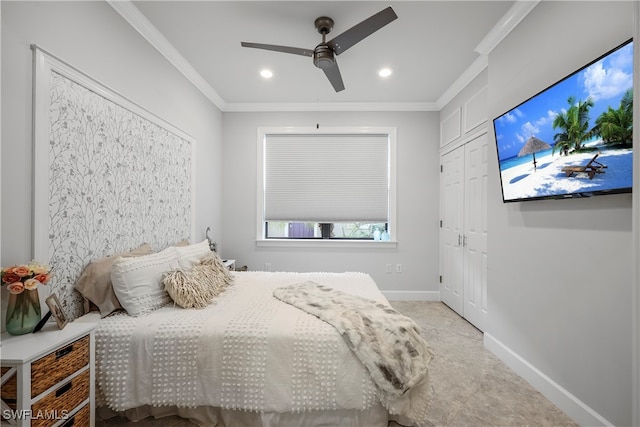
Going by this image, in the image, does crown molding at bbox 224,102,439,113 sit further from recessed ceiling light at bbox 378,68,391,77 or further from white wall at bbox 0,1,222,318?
white wall at bbox 0,1,222,318

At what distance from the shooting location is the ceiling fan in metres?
1.74

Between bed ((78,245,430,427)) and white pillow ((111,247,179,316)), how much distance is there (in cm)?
15

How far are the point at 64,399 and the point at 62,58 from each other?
6.20 feet

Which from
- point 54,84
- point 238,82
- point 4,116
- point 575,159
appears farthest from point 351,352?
point 238,82

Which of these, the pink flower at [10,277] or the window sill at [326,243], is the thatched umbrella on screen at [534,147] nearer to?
the window sill at [326,243]

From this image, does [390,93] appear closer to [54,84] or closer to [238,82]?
[238,82]

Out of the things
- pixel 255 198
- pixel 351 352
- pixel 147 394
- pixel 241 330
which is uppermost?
pixel 255 198

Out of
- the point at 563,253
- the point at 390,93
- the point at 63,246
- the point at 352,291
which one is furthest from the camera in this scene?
the point at 390,93

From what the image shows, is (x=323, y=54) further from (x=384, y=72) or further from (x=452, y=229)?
(x=452, y=229)

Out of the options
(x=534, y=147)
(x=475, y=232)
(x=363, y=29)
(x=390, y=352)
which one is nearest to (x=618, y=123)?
(x=534, y=147)

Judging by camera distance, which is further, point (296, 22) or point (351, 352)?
point (296, 22)

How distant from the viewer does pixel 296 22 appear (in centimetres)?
227

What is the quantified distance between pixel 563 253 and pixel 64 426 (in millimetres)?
2950

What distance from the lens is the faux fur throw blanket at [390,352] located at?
4.75 ft
